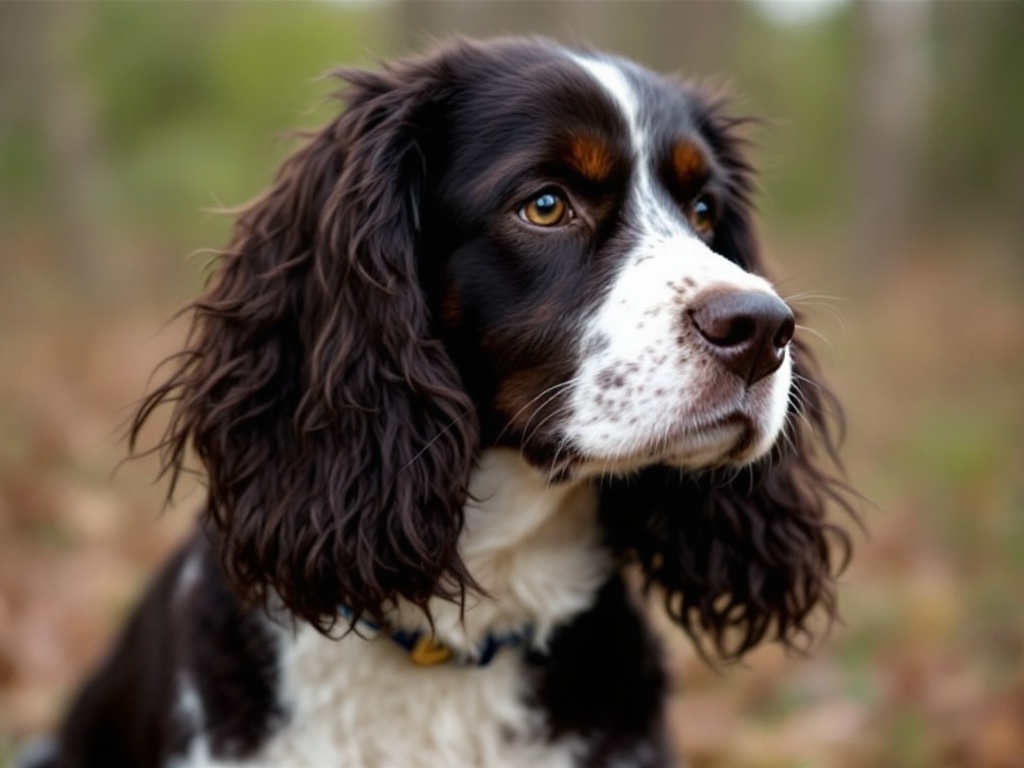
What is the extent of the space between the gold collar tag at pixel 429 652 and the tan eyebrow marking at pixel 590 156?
1.18 metres

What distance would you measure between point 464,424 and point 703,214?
0.93m

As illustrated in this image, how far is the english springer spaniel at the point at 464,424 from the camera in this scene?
282 centimetres

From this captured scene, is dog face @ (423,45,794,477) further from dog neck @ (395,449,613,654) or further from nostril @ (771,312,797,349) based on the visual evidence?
dog neck @ (395,449,613,654)

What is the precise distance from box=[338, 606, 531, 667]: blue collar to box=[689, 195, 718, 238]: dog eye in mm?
1151

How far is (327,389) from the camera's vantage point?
289cm

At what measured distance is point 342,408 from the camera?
2941mm

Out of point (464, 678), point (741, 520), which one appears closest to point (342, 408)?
point (464, 678)

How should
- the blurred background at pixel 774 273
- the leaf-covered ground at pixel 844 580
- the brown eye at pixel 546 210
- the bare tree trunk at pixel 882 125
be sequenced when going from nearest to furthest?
the brown eye at pixel 546 210, the leaf-covered ground at pixel 844 580, the blurred background at pixel 774 273, the bare tree trunk at pixel 882 125

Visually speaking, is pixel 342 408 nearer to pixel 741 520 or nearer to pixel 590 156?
pixel 590 156

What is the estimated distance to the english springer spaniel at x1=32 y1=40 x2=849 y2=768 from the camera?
2.82 meters

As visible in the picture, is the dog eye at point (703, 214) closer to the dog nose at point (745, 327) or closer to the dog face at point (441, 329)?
the dog face at point (441, 329)

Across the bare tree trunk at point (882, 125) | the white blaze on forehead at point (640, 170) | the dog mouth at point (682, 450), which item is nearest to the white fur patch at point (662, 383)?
the dog mouth at point (682, 450)

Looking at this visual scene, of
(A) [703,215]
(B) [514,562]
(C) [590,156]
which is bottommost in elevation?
(B) [514,562]

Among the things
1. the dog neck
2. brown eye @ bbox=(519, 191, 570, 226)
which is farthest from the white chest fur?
brown eye @ bbox=(519, 191, 570, 226)
